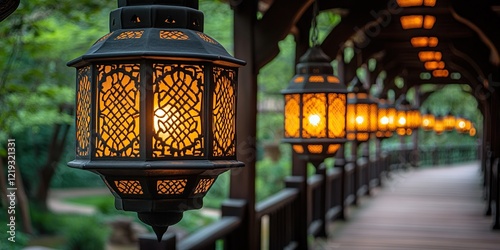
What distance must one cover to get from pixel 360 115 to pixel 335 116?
3351 millimetres

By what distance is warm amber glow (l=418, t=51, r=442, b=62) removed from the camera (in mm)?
11953

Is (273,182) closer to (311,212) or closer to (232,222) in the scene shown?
(311,212)

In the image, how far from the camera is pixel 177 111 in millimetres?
1671

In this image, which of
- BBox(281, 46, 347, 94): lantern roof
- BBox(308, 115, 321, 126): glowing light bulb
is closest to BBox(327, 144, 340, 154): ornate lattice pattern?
BBox(308, 115, 321, 126): glowing light bulb

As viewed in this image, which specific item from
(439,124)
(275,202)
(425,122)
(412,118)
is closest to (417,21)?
(275,202)

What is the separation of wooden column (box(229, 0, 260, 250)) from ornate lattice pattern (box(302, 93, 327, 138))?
62cm

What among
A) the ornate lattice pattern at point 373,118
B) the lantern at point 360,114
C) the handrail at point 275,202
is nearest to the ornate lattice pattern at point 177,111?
the handrail at point 275,202

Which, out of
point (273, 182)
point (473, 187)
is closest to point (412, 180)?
point (473, 187)

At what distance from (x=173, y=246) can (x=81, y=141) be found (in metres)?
1.76

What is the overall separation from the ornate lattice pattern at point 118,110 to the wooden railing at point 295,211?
179 centimetres

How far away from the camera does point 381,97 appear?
1054cm

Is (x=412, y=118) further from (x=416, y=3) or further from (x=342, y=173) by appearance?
(x=416, y=3)

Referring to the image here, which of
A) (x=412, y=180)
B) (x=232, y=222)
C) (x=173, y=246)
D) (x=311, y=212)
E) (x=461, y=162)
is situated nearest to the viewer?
(x=173, y=246)

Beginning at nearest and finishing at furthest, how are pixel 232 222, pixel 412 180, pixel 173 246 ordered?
pixel 173 246, pixel 232 222, pixel 412 180
